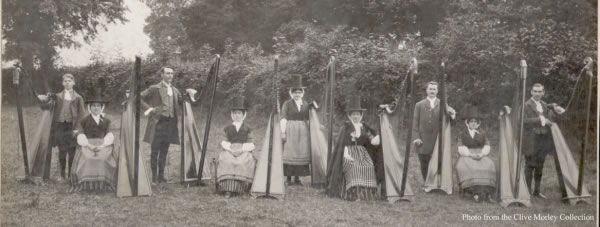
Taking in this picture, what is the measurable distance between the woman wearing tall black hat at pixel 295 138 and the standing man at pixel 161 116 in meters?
1.00

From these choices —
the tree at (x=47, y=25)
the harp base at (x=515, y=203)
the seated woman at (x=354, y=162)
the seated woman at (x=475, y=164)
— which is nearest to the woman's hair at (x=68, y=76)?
the tree at (x=47, y=25)

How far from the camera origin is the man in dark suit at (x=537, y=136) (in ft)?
16.9

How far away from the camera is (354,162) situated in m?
5.20

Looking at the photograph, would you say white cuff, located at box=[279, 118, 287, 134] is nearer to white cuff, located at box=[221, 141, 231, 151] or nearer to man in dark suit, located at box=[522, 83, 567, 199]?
white cuff, located at box=[221, 141, 231, 151]

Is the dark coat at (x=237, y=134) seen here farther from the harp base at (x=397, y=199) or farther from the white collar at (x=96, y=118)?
the harp base at (x=397, y=199)

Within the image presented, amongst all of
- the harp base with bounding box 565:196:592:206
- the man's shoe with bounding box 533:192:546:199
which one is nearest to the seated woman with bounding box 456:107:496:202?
the man's shoe with bounding box 533:192:546:199

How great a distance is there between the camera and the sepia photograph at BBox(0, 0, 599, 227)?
198 inches

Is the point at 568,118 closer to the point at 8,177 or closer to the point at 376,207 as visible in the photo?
the point at 376,207

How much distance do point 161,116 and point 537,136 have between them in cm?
367

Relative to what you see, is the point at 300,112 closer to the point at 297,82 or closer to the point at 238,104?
the point at 297,82

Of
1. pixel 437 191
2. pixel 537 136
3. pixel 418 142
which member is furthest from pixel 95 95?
pixel 537 136

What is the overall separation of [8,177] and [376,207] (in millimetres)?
3427

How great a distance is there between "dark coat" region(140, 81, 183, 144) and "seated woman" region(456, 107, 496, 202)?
2.85 meters

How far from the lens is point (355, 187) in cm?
516
